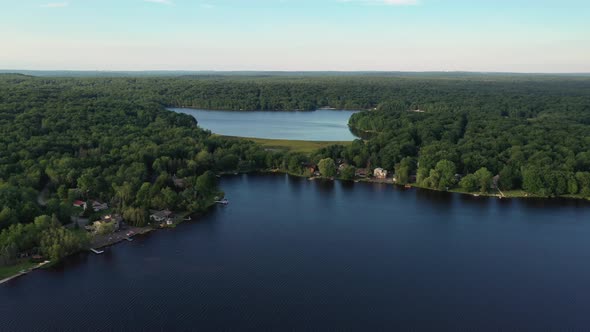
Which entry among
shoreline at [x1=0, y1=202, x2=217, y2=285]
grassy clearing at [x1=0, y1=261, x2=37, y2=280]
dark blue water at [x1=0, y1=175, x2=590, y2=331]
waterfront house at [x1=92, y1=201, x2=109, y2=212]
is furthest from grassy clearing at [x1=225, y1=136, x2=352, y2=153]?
grassy clearing at [x1=0, y1=261, x2=37, y2=280]

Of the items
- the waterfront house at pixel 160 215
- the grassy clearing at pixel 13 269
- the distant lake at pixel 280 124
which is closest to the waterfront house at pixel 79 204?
the waterfront house at pixel 160 215

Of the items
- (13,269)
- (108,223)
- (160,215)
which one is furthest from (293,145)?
(13,269)

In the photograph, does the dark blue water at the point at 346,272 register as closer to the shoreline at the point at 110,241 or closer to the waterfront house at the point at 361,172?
the shoreline at the point at 110,241

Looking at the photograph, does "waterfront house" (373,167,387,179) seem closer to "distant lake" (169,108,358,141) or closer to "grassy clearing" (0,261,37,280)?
"distant lake" (169,108,358,141)

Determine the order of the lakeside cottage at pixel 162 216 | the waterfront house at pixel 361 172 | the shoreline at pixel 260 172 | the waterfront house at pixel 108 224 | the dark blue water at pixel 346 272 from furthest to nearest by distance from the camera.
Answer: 1. the waterfront house at pixel 361 172
2. the lakeside cottage at pixel 162 216
3. the waterfront house at pixel 108 224
4. the shoreline at pixel 260 172
5. the dark blue water at pixel 346 272

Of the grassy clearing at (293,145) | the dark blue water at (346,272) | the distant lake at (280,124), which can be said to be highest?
the distant lake at (280,124)

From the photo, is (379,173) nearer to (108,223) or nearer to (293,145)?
(293,145)
